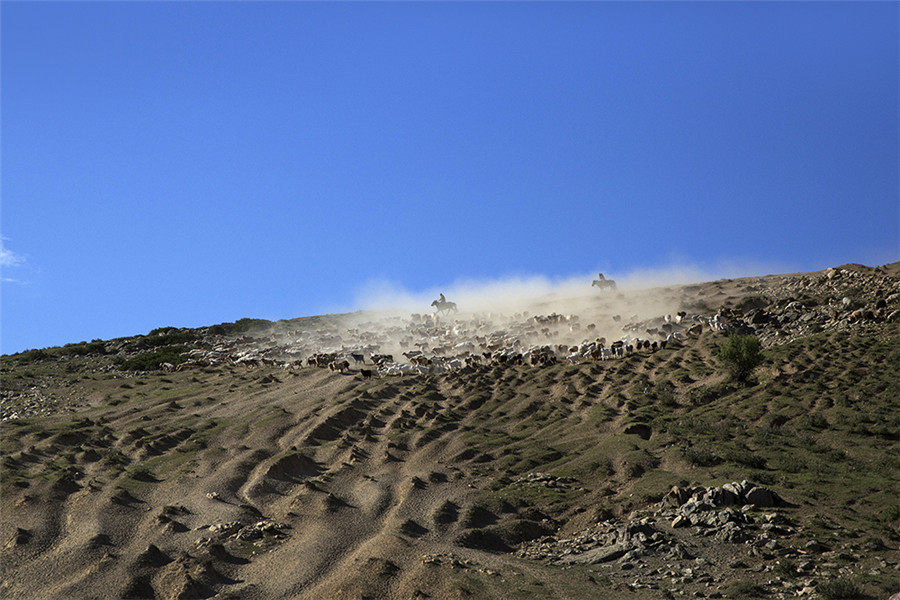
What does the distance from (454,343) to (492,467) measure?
2908 cm

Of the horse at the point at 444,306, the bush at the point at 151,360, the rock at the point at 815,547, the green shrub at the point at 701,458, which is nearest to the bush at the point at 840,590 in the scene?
the rock at the point at 815,547

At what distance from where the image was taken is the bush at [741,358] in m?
39.5

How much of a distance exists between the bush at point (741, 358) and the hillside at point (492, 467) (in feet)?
2.28

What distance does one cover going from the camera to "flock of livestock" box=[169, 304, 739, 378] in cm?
4894

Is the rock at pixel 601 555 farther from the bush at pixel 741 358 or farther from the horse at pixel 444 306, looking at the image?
the horse at pixel 444 306

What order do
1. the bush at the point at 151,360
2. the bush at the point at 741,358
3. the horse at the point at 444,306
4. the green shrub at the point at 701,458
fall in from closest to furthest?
the green shrub at the point at 701,458 → the bush at the point at 741,358 → the bush at the point at 151,360 → the horse at the point at 444,306

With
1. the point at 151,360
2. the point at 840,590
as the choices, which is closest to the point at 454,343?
the point at 151,360

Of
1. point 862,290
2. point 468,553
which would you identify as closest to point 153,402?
point 468,553

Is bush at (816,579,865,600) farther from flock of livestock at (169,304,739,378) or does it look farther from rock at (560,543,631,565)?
flock of livestock at (169,304,739,378)

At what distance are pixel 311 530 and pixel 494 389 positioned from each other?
67.9 feet

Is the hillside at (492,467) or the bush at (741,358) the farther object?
the bush at (741,358)

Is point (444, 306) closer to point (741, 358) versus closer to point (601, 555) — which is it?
point (741, 358)

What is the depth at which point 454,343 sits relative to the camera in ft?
195

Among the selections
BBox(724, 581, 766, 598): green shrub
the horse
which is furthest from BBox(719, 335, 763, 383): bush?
the horse
